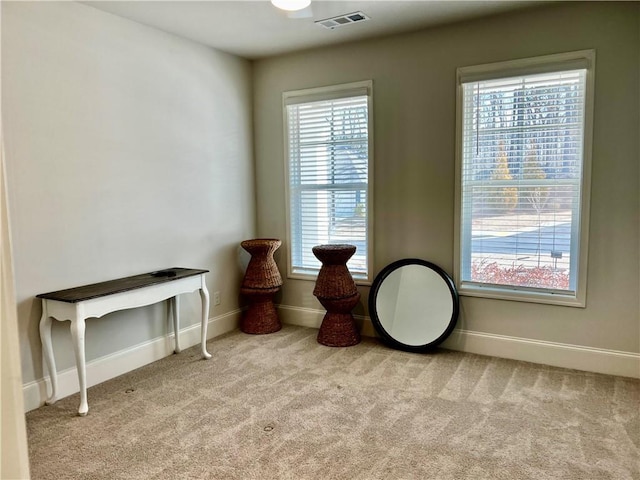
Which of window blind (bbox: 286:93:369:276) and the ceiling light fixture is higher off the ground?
the ceiling light fixture

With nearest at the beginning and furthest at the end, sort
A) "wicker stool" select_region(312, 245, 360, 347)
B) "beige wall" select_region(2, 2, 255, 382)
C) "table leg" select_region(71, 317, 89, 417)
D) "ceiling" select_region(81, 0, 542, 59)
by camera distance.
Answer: "table leg" select_region(71, 317, 89, 417) < "beige wall" select_region(2, 2, 255, 382) < "ceiling" select_region(81, 0, 542, 59) < "wicker stool" select_region(312, 245, 360, 347)

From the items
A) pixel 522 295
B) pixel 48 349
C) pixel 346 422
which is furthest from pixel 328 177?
pixel 48 349

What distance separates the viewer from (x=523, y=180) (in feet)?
10.7

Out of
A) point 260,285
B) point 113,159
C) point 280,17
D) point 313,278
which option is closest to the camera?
point 113,159

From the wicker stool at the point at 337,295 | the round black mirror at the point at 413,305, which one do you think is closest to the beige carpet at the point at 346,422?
the round black mirror at the point at 413,305

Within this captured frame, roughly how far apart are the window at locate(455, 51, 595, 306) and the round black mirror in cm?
18

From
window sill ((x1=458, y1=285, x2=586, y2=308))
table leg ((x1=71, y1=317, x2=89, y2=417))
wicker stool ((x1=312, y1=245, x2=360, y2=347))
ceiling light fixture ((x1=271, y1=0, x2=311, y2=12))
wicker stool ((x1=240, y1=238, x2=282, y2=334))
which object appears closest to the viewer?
table leg ((x1=71, y1=317, x2=89, y2=417))

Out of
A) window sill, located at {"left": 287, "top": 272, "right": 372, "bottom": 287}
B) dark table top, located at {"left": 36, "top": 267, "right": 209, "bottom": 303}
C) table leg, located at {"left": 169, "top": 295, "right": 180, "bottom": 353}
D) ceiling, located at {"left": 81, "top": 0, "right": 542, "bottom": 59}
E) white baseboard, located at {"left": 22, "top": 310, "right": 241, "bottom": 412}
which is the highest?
ceiling, located at {"left": 81, "top": 0, "right": 542, "bottom": 59}

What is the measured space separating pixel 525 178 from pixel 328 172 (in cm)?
164

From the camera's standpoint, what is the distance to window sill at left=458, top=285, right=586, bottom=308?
3162 millimetres

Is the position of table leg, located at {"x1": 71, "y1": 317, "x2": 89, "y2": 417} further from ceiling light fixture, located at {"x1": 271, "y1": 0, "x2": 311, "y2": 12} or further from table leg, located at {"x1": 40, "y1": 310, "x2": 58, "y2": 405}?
ceiling light fixture, located at {"x1": 271, "y1": 0, "x2": 311, "y2": 12}

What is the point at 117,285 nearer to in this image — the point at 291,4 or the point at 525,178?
the point at 291,4

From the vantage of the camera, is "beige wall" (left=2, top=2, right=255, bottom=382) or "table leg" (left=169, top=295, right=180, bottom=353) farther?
"table leg" (left=169, top=295, right=180, bottom=353)

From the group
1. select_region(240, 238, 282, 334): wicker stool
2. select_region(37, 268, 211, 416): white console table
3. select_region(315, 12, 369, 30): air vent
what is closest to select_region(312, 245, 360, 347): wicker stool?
select_region(240, 238, 282, 334): wicker stool
